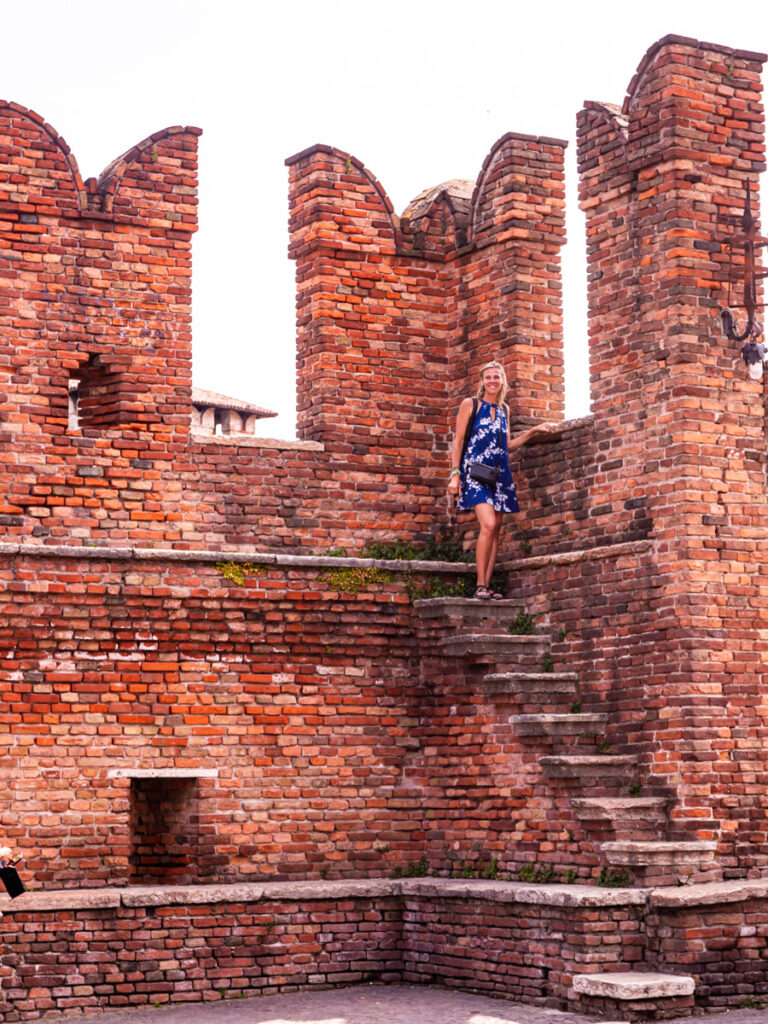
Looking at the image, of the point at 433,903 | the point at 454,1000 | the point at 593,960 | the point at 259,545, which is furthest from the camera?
the point at 259,545

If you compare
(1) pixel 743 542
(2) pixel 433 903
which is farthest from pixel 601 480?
(2) pixel 433 903

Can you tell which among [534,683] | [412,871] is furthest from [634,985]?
[412,871]

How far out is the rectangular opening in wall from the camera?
12.1m

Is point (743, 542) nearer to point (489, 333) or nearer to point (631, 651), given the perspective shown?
point (631, 651)

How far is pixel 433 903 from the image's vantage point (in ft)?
39.3

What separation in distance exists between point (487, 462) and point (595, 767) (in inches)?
102

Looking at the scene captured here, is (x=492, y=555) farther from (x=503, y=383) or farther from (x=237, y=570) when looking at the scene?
(x=237, y=570)

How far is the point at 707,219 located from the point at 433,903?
5.22 metres

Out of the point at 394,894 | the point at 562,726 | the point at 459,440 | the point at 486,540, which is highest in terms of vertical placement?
the point at 459,440

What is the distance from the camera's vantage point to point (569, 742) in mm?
11703

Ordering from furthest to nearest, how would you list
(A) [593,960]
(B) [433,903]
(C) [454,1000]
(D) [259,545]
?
(D) [259,545], (B) [433,903], (C) [454,1000], (A) [593,960]

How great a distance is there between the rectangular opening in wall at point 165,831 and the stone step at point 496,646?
84.9 inches

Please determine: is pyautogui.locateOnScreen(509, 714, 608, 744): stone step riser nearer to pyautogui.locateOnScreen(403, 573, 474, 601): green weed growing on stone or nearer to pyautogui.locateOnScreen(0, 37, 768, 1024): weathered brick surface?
pyautogui.locateOnScreen(0, 37, 768, 1024): weathered brick surface

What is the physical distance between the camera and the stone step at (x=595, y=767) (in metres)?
11.3
